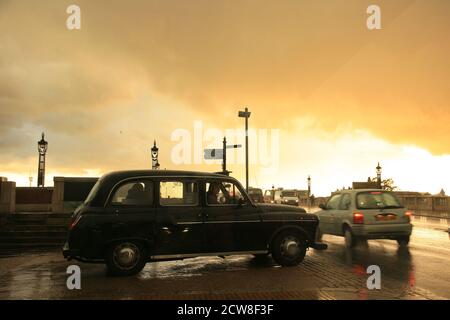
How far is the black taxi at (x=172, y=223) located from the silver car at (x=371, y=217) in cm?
300

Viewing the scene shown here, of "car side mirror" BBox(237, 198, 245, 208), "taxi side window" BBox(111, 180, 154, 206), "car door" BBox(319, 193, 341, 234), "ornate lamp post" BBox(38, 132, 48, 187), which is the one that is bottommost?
"car door" BBox(319, 193, 341, 234)

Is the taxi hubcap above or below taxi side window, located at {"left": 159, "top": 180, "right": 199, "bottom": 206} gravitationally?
below

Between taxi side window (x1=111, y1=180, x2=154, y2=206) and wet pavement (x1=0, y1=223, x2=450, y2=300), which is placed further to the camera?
taxi side window (x1=111, y1=180, x2=154, y2=206)

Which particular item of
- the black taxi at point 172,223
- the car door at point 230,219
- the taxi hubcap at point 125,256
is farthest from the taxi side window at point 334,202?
the taxi hubcap at point 125,256

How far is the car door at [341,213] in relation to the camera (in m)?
12.5

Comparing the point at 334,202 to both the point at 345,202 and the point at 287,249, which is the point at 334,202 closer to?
the point at 345,202

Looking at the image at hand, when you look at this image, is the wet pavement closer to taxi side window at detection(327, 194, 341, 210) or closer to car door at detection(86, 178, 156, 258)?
car door at detection(86, 178, 156, 258)

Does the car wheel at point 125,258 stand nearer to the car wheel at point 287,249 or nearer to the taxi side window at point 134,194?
the taxi side window at point 134,194

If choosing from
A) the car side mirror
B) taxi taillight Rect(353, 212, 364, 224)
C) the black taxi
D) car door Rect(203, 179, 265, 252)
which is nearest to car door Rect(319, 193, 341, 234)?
taxi taillight Rect(353, 212, 364, 224)

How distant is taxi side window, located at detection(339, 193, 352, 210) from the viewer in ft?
41.0

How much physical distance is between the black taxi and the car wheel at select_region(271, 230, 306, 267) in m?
0.02
